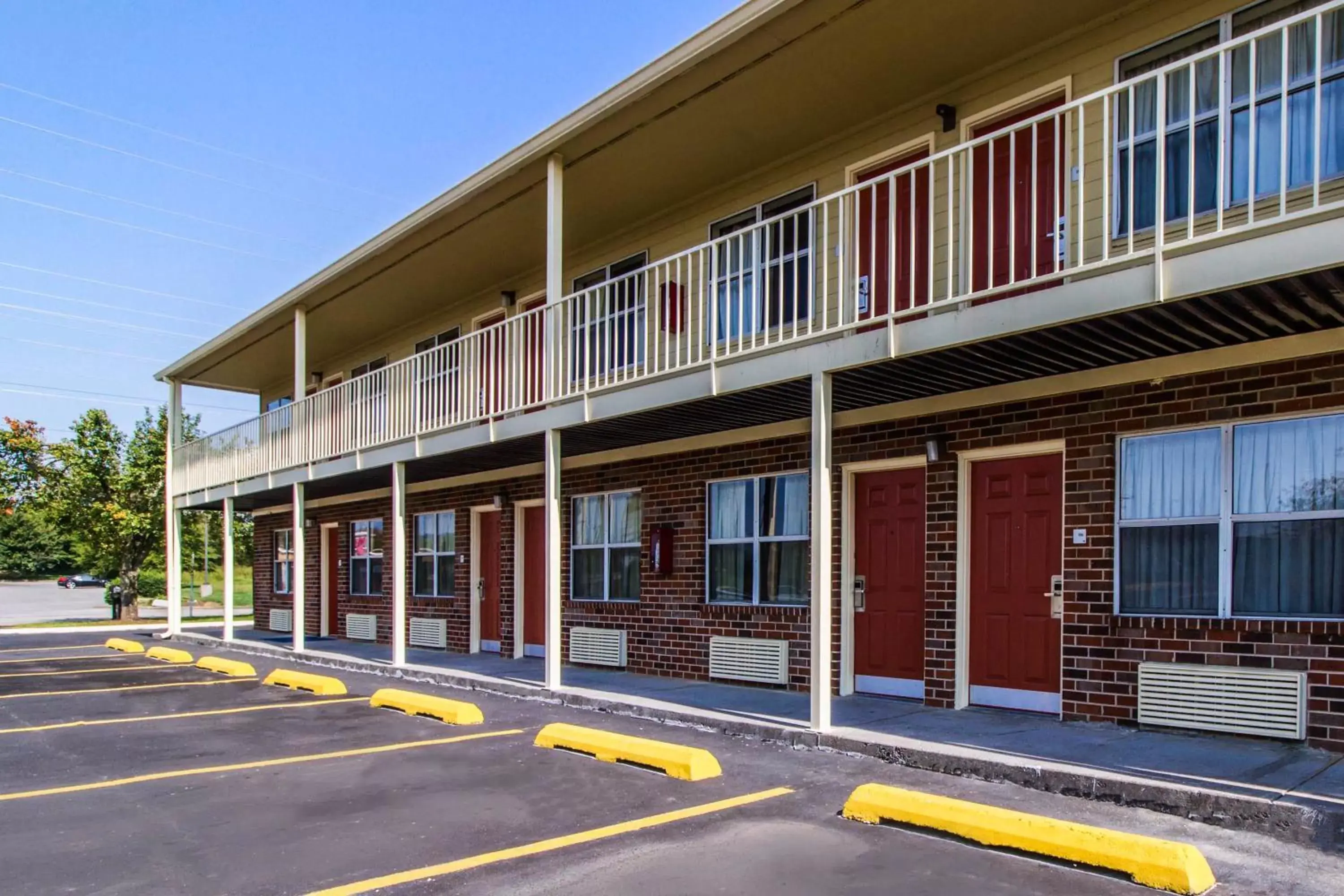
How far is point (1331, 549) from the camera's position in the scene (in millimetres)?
6863

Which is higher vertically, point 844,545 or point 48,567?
point 844,545

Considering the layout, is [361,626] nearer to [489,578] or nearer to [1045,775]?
[489,578]

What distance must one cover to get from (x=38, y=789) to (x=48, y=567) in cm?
7219

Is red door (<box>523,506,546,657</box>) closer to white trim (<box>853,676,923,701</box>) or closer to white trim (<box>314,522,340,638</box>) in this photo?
white trim (<box>853,676,923,701</box>)

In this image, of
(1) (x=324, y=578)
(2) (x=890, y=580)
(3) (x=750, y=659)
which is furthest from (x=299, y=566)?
(2) (x=890, y=580)

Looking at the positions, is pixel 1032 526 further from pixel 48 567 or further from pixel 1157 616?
pixel 48 567

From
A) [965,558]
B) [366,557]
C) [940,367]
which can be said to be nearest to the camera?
[940,367]

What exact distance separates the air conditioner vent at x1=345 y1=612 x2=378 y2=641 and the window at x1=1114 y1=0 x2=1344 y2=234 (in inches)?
560

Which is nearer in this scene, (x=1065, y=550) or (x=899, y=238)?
(x=1065, y=550)

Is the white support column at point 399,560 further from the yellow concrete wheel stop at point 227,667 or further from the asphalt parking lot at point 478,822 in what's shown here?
the asphalt parking lot at point 478,822

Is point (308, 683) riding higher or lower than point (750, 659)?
lower

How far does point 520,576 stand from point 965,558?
7352mm

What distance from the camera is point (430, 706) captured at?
9883 millimetres

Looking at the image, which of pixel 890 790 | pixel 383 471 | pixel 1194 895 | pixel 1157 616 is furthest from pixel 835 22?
pixel 383 471
